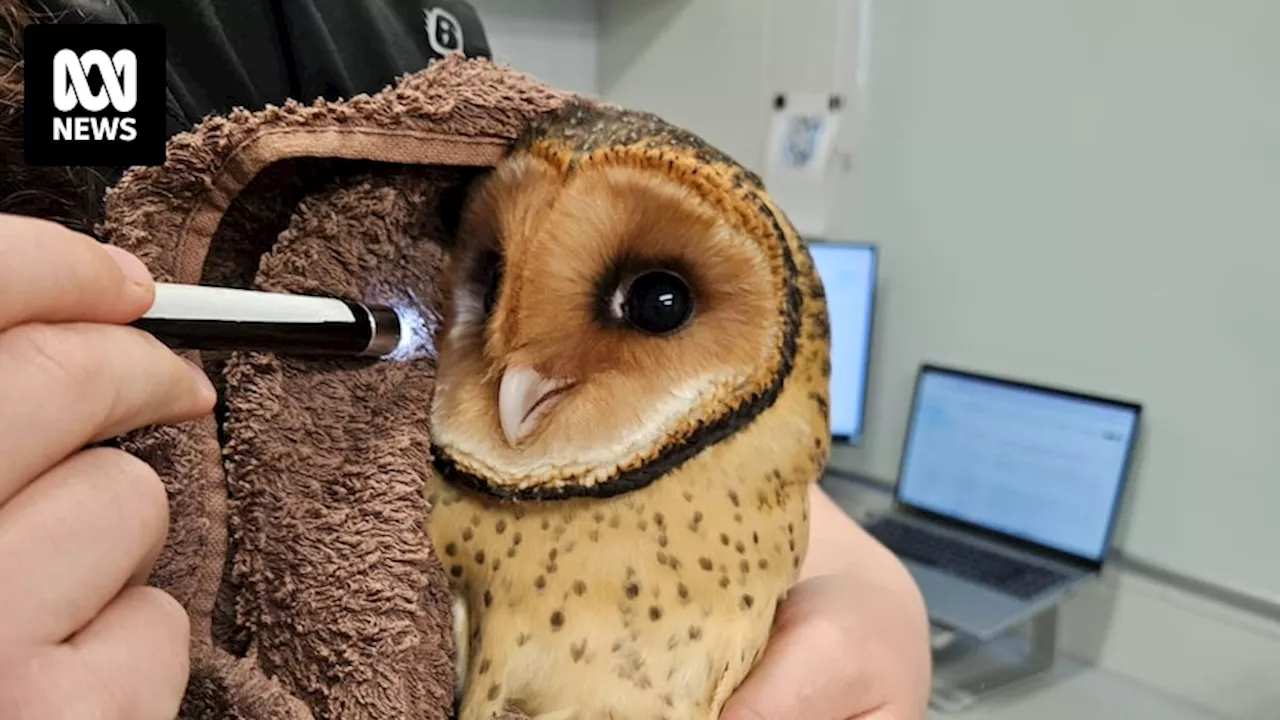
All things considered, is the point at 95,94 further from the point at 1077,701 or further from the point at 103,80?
the point at 1077,701

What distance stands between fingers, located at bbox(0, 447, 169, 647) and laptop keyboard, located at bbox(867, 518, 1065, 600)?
1.29 meters

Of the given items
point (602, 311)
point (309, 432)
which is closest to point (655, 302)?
point (602, 311)

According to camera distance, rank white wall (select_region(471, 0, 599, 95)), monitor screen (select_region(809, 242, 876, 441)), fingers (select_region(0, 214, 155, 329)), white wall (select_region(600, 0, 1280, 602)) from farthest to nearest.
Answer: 1. white wall (select_region(471, 0, 599, 95))
2. monitor screen (select_region(809, 242, 876, 441))
3. white wall (select_region(600, 0, 1280, 602))
4. fingers (select_region(0, 214, 155, 329))

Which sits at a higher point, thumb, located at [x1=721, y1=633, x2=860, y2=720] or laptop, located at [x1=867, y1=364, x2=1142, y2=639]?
thumb, located at [x1=721, y1=633, x2=860, y2=720]

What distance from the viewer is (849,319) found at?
68.2 inches

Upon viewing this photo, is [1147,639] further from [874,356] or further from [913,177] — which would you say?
[913,177]

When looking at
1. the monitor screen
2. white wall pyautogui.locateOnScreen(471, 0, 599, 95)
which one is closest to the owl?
→ the monitor screen

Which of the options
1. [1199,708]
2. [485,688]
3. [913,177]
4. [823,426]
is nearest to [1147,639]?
[1199,708]

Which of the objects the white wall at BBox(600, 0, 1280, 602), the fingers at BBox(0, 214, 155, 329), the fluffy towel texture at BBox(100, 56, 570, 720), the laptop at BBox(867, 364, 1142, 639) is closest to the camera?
the fingers at BBox(0, 214, 155, 329)

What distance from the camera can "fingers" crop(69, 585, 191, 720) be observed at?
0.29 metres

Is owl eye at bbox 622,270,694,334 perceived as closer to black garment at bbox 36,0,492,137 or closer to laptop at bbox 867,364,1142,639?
black garment at bbox 36,0,492,137

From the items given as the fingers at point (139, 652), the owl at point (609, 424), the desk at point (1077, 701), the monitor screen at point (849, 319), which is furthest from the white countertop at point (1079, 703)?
the fingers at point (139, 652)

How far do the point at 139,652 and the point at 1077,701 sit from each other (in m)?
1.34

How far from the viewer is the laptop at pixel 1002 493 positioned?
1404 millimetres
